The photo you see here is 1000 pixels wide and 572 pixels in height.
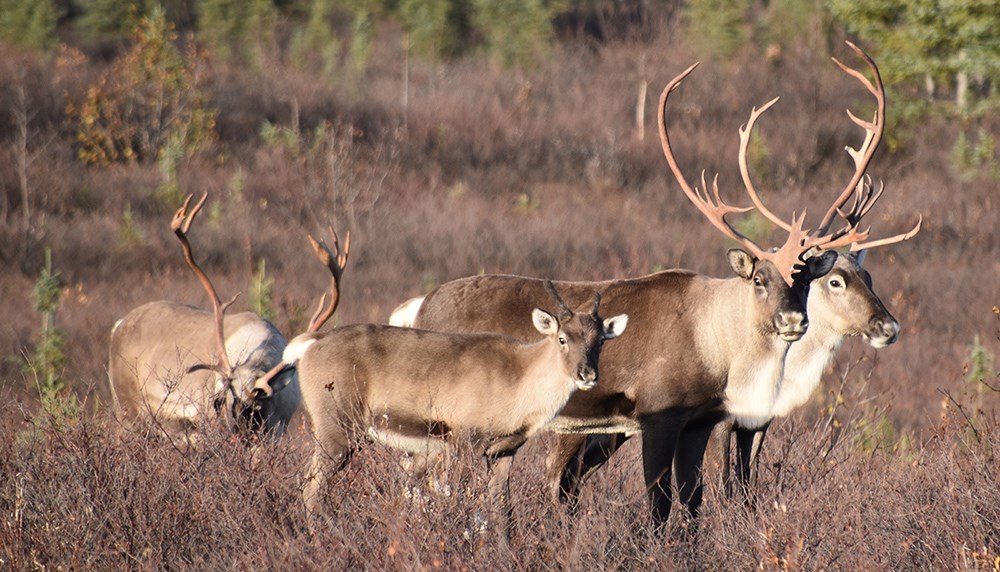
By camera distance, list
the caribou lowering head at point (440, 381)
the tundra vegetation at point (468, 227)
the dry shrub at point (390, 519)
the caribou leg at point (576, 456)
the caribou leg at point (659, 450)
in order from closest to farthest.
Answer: the dry shrub at point (390, 519)
the tundra vegetation at point (468, 227)
the caribou lowering head at point (440, 381)
the caribou leg at point (659, 450)
the caribou leg at point (576, 456)

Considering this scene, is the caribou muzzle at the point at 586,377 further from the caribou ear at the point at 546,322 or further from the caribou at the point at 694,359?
the caribou at the point at 694,359

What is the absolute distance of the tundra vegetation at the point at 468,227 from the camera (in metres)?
5.07

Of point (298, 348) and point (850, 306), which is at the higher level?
point (850, 306)

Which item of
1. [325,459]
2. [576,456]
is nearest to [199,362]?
[325,459]

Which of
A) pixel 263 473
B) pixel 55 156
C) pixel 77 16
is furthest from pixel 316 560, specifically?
pixel 77 16

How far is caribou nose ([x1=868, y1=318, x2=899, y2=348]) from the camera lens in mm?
6781

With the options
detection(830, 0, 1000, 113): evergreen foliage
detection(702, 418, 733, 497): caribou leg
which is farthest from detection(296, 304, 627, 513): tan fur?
detection(830, 0, 1000, 113): evergreen foliage

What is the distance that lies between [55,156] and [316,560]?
18.6 meters

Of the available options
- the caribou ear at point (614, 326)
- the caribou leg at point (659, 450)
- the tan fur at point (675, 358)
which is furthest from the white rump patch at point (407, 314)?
the caribou leg at point (659, 450)

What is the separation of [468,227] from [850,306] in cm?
1315

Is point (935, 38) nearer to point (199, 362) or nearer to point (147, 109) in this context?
point (147, 109)

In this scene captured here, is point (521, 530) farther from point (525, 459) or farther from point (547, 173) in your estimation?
point (547, 173)

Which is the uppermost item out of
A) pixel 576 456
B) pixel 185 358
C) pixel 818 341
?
pixel 818 341

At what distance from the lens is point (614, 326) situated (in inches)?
250
